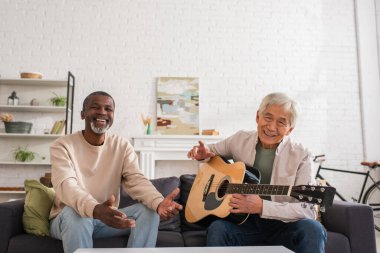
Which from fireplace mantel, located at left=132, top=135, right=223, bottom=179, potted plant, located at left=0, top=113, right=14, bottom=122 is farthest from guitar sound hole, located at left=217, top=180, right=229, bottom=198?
potted plant, located at left=0, top=113, right=14, bottom=122

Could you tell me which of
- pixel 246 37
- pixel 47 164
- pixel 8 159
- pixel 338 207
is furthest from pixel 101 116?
pixel 246 37

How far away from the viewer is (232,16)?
15.8ft

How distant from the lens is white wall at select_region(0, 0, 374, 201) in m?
4.59

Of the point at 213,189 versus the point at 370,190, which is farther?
the point at 370,190

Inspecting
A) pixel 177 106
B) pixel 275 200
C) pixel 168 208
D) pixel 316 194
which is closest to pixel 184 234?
pixel 168 208

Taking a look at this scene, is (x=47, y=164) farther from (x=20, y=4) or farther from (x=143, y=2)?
(x=143, y=2)

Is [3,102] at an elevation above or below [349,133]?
above

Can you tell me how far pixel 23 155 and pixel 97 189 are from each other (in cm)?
288

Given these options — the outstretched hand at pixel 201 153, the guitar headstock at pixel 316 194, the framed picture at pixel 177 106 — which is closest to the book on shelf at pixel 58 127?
the framed picture at pixel 177 106

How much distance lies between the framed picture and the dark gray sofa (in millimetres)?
2320

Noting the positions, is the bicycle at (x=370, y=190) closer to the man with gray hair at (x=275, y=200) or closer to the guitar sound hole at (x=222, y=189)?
the man with gray hair at (x=275, y=200)

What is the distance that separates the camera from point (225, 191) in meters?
1.80

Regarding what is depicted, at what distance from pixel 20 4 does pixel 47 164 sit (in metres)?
2.21

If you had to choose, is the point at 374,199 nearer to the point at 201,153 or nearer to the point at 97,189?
the point at 201,153
